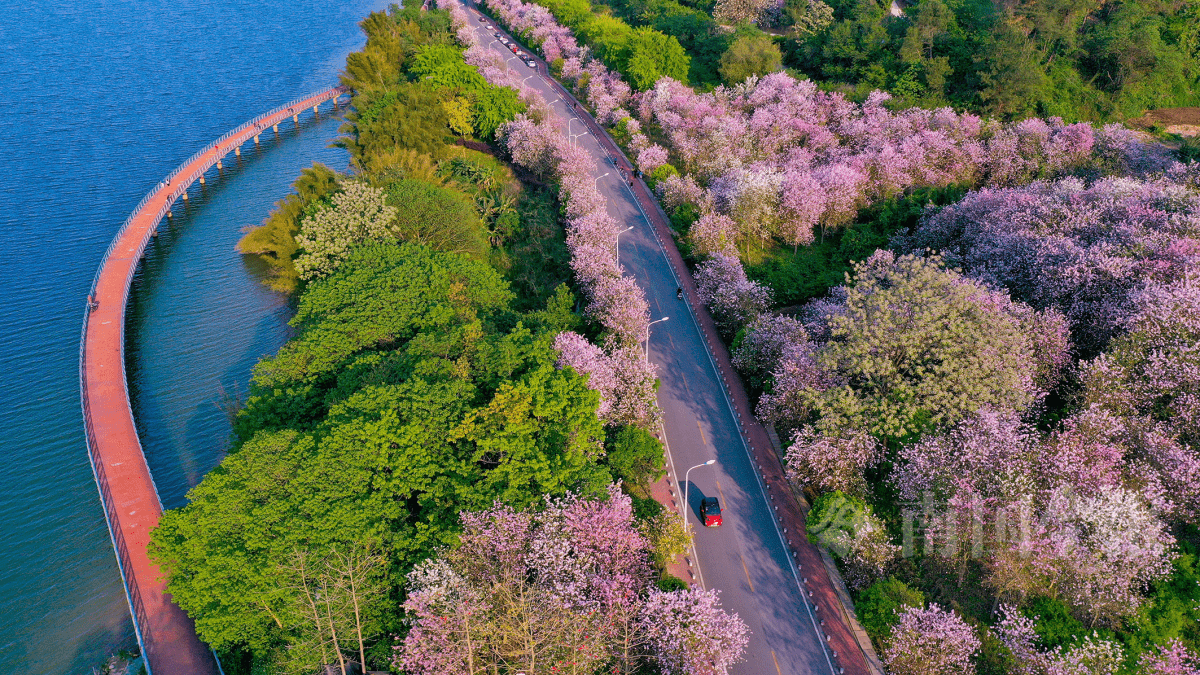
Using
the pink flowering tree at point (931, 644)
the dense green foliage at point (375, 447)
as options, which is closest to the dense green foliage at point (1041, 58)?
the dense green foliage at point (375, 447)

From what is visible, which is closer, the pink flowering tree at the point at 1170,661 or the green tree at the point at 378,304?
the pink flowering tree at the point at 1170,661

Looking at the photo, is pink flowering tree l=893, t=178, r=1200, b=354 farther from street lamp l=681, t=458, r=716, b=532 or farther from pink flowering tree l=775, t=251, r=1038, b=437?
street lamp l=681, t=458, r=716, b=532

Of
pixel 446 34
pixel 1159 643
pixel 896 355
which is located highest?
pixel 446 34

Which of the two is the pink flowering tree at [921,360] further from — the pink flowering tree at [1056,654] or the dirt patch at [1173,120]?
the dirt patch at [1173,120]

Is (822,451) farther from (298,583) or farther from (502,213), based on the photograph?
(502,213)

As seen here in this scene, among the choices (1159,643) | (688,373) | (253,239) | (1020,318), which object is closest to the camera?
(1159,643)

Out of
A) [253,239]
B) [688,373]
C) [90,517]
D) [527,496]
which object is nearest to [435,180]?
[253,239]

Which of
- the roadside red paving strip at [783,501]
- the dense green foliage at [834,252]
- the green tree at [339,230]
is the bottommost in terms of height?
the roadside red paving strip at [783,501]
